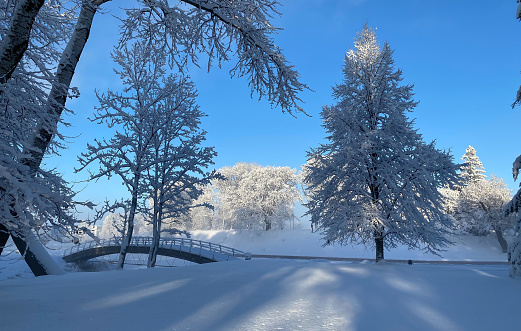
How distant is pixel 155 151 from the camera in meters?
16.0

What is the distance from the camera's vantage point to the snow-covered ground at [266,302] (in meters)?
3.26

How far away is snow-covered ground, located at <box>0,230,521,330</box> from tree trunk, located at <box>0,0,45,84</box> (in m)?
2.29

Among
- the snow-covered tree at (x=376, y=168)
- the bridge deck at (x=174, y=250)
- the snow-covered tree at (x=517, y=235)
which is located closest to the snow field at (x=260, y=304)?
the snow-covered tree at (x=517, y=235)

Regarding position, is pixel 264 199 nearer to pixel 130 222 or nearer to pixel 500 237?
pixel 500 237

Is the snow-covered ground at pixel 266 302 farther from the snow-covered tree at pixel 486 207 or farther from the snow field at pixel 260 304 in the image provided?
the snow-covered tree at pixel 486 207

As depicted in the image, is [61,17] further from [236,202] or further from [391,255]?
[236,202]

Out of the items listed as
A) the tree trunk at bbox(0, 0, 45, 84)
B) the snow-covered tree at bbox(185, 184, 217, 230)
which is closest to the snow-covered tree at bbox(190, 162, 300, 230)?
the snow-covered tree at bbox(185, 184, 217, 230)

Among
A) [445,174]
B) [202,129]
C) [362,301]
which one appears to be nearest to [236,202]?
[202,129]

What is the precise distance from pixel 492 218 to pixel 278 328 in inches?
1471

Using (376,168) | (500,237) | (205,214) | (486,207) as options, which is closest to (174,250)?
(376,168)

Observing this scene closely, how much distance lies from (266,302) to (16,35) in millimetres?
4481

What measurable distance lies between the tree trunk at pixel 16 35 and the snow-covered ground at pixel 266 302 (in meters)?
2.29

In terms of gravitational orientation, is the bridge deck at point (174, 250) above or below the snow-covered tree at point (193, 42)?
below

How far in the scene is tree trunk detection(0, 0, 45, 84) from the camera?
11.8 ft
